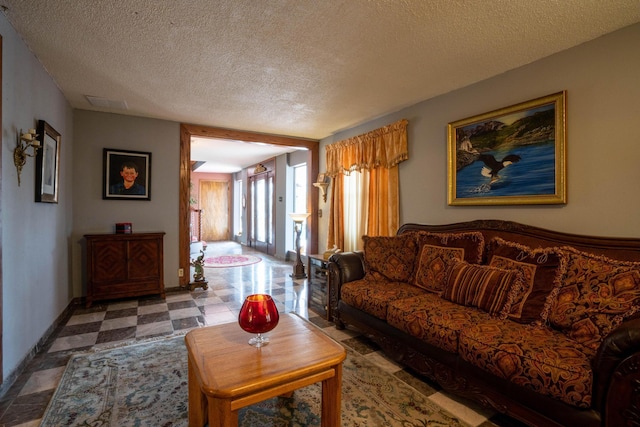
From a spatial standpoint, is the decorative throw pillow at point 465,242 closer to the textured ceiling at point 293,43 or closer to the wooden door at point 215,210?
the textured ceiling at point 293,43

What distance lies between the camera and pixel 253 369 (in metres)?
1.37

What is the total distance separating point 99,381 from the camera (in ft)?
6.72

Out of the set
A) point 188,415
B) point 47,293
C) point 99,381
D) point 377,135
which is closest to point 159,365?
point 99,381

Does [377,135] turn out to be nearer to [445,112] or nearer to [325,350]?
[445,112]

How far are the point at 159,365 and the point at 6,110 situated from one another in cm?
204

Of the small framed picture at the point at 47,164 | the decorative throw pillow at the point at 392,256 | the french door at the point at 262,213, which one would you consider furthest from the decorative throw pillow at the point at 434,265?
the french door at the point at 262,213

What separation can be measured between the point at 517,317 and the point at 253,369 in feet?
5.50

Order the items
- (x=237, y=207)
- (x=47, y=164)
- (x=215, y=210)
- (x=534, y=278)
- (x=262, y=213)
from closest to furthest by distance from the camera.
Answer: (x=534, y=278), (x=47, y=164), (x=262, y=213), (x=237, y=207), (x=215, y=210)

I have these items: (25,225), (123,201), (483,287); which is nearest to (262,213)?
(123,201)

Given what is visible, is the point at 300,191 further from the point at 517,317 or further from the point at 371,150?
the point at 517,317

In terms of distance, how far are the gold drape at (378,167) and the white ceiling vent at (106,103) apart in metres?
2.87

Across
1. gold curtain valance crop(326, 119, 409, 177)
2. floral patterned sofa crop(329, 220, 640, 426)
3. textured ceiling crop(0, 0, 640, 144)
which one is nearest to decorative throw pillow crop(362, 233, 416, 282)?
floral patterned sofa crop(329, 220, 640, 426)

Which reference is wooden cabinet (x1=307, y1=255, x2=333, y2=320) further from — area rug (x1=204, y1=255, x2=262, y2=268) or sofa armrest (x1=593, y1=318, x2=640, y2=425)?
area rug (x1=204, y1=255, x2=262, y2=268)

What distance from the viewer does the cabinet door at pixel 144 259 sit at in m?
3.80
